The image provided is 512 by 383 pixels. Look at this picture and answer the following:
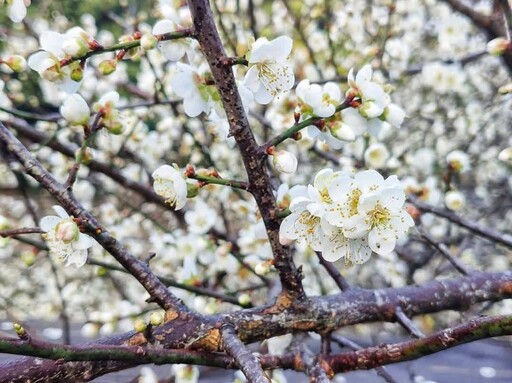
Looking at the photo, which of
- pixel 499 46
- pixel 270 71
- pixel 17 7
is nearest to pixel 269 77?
pixel 270 71

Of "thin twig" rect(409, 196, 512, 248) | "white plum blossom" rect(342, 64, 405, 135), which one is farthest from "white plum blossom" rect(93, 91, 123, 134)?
"thin twig" rect(409, 196, 512, 248)

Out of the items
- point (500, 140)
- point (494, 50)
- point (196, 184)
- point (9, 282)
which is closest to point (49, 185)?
point (196, 184)

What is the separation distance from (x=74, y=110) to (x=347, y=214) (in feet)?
1.74

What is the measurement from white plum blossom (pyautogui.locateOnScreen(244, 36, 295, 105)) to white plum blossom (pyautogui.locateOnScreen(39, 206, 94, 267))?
0.36m

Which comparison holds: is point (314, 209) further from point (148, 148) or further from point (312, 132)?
point (148, 148)

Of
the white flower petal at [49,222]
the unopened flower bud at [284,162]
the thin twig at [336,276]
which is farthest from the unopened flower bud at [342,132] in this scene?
the white flower petal at [49,222]

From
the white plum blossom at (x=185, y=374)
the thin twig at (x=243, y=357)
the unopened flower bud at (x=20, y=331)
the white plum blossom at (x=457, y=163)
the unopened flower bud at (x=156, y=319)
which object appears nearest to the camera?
the unopened flower bud at (x=20, y=331)

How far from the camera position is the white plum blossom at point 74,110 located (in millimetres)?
988

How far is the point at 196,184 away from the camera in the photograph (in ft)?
3.02

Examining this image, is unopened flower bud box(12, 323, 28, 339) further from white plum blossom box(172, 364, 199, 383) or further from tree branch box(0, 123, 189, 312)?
white plum blossom box(172, 364, 199, 383)

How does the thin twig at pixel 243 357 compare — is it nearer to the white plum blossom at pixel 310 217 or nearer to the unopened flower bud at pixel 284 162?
the white plum blossom at pixel 310 217

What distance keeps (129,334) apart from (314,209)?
34 centimetres

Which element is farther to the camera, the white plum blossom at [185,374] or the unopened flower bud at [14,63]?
the white plum blossom at [185,374]

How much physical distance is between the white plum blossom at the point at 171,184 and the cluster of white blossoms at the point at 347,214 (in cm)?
18
